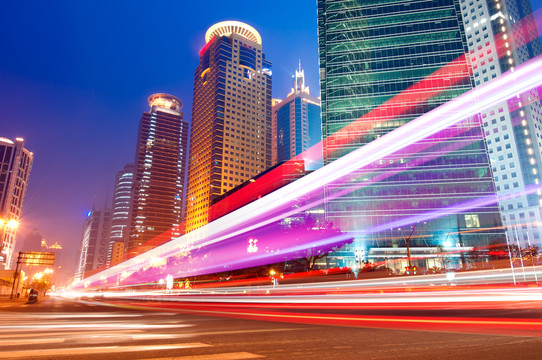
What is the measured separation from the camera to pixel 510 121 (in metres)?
112

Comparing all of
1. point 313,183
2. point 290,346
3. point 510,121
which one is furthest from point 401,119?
point 290,346

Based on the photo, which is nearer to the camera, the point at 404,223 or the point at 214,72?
the point at 404,223

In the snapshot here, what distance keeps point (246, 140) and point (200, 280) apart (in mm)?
131614

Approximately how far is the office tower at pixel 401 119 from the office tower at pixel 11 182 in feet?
434

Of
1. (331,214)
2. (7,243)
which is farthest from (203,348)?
(7,243)

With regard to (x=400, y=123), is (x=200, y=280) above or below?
below

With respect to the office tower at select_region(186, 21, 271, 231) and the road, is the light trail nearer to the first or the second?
the road

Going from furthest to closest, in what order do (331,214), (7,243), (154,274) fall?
(7,243)
(154,274)
(331,214)

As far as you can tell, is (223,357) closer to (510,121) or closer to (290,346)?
(290,346)

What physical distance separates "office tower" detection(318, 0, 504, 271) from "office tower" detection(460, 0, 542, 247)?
4267 cm

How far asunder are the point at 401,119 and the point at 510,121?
2254 inches

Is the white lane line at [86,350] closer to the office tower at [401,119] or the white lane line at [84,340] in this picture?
the white lane line at [84,340]

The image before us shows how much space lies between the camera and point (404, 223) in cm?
7400

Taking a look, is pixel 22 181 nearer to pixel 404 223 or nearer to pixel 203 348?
pixel 404 223
